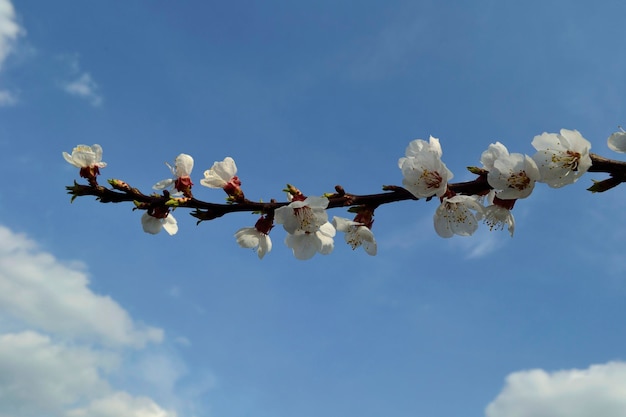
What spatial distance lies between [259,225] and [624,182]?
2188 mm

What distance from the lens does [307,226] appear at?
3.33 m

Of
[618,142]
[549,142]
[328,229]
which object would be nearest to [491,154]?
[549,142]

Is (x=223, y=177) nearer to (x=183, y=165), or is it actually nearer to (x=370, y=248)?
(x=183, y=165)

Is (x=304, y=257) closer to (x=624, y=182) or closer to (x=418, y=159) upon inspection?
(x=418, y=159)

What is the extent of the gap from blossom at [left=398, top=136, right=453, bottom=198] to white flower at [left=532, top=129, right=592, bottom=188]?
0.54 m

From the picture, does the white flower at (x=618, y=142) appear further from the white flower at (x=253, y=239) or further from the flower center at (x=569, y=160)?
the white flower at (x=253, y=239)

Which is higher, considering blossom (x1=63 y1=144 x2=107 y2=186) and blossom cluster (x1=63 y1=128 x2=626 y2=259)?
blossom (x1=63 y1=144 x2=107 y2=186)

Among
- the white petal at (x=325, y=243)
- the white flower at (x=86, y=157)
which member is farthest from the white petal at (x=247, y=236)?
the white flower at (x=86, y=157)

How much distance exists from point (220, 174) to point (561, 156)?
2.15 metres

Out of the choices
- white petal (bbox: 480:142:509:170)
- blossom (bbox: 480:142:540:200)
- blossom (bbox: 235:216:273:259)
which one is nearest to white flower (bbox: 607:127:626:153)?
blossom (bbox: 480:142:540:200)

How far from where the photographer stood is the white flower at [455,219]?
3.29 meters

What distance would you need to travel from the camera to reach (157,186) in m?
3.95

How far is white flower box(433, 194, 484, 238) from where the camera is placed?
329 centimetres

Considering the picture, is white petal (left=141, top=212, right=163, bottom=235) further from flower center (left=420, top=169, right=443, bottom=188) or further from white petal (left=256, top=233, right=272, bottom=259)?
flower center (left=420, top=169, right=443, bottom=188)
